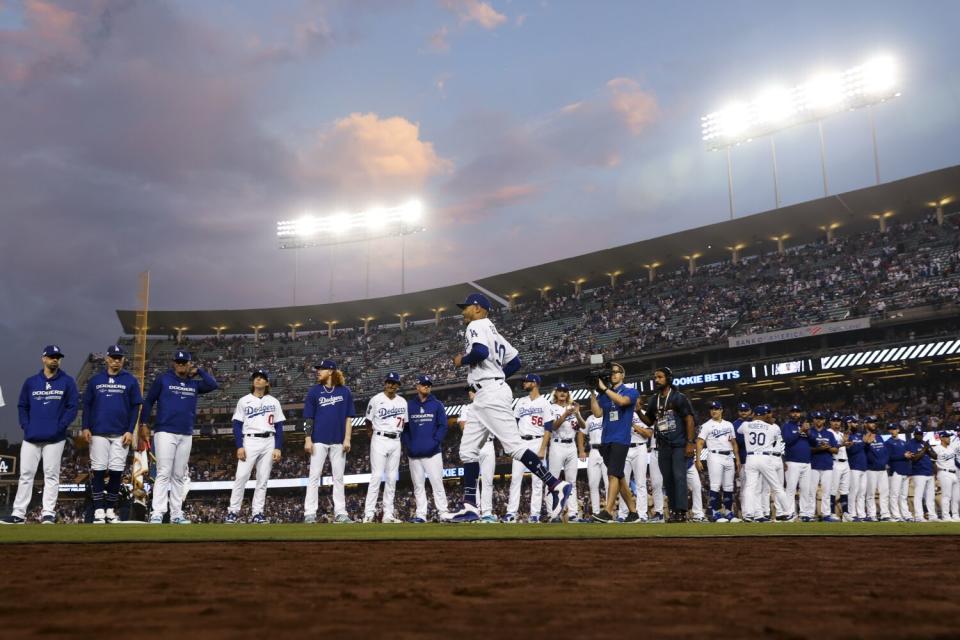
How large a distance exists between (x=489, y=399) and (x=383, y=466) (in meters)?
3.19

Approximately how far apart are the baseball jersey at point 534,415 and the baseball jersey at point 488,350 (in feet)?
9.56

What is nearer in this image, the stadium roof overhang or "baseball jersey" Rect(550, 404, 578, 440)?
"baseball jersey" Rect(550, 404, 578, 440)

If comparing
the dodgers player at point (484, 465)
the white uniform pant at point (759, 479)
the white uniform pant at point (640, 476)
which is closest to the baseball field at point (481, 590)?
the dodgers player at point (484, 465)

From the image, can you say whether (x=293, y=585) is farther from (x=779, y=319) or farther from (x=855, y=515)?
(x=779, y=319)

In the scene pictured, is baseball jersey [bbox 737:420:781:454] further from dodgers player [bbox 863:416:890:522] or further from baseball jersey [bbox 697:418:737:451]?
dodgers player [bbox 863:416:890:522]

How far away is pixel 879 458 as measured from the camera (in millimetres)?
15727

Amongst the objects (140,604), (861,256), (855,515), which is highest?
→ (861,256)

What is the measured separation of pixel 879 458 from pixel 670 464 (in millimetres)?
8095

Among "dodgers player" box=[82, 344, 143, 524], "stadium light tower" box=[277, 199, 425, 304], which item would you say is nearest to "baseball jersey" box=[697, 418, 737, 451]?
"dodgers player" box=[82, 344, 143, 524]

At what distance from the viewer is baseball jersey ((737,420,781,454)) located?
12.2m

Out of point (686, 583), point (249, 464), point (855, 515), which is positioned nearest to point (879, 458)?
point (855, 515)

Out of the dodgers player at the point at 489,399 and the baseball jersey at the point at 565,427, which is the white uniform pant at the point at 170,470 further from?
the baseball jersey at the point at 565,427

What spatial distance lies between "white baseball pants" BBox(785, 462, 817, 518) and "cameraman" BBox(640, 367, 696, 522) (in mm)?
3814

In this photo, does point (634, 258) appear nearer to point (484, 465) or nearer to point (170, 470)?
point (484, 465)
